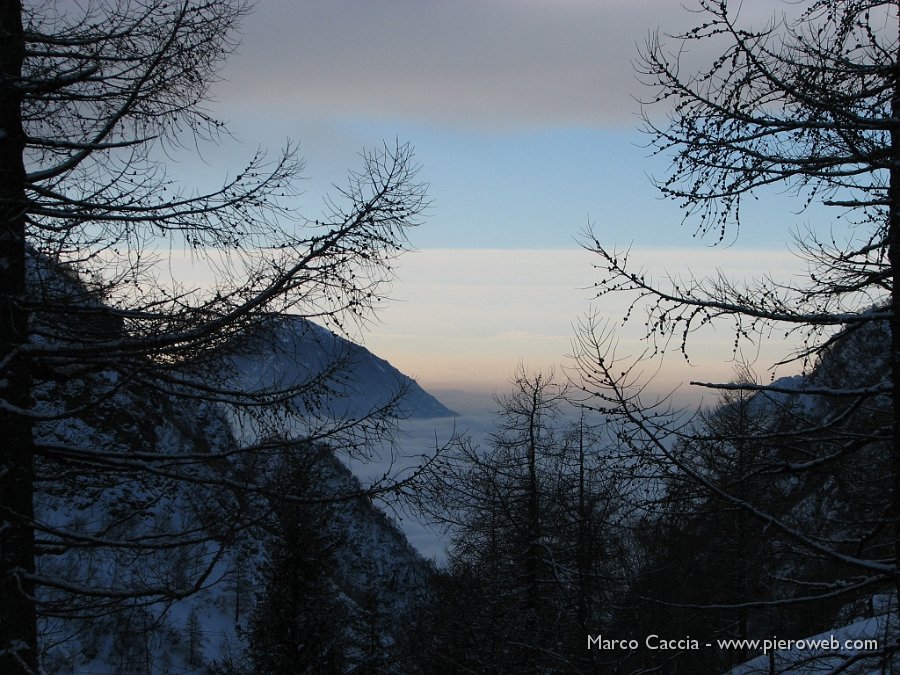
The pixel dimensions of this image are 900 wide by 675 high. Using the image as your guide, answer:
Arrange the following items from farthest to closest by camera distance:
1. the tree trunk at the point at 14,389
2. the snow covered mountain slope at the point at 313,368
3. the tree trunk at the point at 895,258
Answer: the tree trunk at the point at 895,258 < the snow covered mountain slope at the point at 313,368 < the tree trunk at the point at 14,389

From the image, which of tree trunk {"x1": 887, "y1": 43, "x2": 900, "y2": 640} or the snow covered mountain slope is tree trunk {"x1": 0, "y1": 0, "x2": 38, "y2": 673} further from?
tree trunk {"x1": 887, "y1": 43, "x2": 900, "y2": 640}

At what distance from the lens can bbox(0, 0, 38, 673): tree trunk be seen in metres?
4.51

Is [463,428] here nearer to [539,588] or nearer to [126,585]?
[126,585]

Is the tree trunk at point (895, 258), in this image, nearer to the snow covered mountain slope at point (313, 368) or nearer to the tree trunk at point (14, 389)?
the snow covered mountain slope at point (313, 368)

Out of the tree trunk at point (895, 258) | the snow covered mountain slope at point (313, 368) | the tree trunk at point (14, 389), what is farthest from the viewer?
the tree trunk at point (895, 258)

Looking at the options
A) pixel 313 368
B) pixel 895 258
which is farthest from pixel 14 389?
pixel 895 258

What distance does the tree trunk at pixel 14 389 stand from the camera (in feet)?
14.8

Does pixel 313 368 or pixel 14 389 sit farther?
pixel 313 368

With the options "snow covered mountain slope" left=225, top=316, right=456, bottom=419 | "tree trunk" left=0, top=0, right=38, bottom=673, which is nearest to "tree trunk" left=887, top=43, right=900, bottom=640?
"snow covered mountain slope" left=225, top=316, right=456, bottom=419

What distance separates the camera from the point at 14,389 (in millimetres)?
4809

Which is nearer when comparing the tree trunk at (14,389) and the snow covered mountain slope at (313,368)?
the tree trunk at (14,389)

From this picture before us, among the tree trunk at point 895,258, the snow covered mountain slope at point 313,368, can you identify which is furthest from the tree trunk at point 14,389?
the tree trunk at point 895,258

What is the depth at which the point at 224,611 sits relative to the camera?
2972 cm

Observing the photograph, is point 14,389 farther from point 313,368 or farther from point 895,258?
point 895,258
